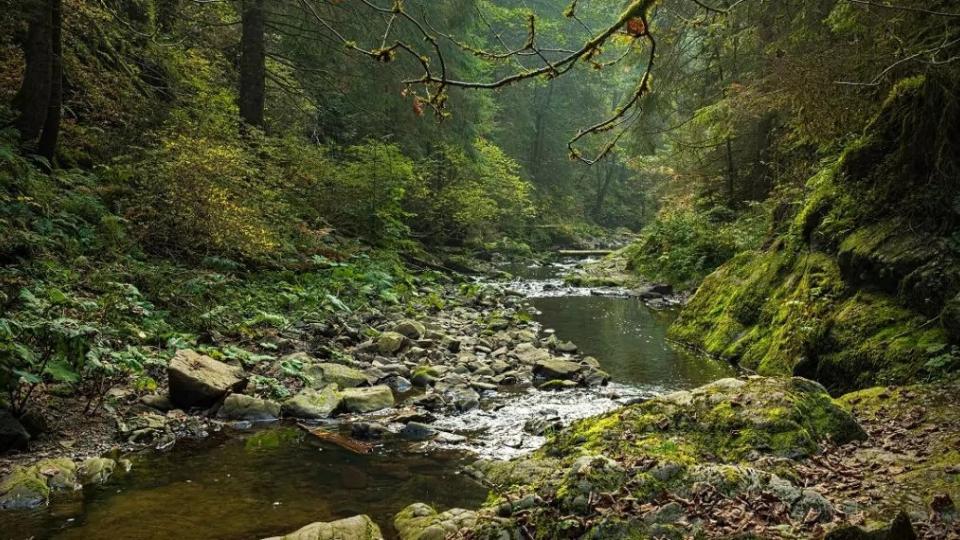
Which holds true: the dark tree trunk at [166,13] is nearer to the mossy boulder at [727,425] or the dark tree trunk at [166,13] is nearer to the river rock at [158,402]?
the river rock at [158,402]

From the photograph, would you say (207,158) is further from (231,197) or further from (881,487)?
(881,487)

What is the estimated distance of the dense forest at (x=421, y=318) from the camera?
3680 millimetres

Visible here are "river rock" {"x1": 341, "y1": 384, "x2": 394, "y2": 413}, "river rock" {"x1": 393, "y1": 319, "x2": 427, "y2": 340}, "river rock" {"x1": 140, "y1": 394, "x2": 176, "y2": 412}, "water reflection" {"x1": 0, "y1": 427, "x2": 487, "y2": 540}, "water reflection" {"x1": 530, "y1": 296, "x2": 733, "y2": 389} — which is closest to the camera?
"water reflection" {"x1": 0, "y1": 427, "x2": 487, "y2": 540}

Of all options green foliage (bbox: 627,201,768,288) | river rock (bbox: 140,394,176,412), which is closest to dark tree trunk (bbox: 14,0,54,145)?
river rock (bbox: 140,394,176,412)

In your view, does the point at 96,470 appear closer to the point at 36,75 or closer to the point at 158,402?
the point at 158,402

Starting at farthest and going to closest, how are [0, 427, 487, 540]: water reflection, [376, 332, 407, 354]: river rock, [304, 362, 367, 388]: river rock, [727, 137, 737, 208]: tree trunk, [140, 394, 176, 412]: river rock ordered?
[727, 137, 737, 208]: tree trunk < [376, 332, 407, 354]: river rock < [304, 362, 367, 388]: river rock < [140, 394, 176, 412]: river rock < [0, 427, 487, 540]: water reflection

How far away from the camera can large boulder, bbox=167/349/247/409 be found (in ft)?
19.6

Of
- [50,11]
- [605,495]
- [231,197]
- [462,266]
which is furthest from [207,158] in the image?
[462,266]

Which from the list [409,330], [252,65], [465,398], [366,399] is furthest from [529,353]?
[252,65]

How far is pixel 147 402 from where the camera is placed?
5836mm

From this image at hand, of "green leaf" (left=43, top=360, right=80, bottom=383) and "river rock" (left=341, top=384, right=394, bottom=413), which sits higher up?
"green leaf" (left=43, top=360, right=80, bottom=383)

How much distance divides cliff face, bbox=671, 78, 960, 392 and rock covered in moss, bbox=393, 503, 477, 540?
4.38 metres

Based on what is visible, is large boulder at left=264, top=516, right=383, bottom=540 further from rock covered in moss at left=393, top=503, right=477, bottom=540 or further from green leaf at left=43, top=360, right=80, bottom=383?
green leaf at left=43, top=360, right=80, bottom=383

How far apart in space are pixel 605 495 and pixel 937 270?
4758 millimetres
